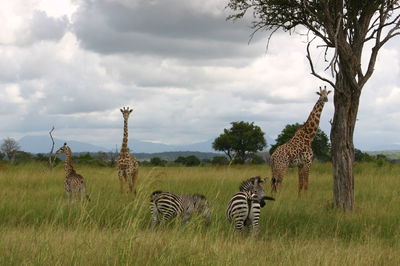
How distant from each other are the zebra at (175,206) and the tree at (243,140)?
46.9 metres

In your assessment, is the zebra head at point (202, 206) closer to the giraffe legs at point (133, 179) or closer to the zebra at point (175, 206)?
the zebra at point (175, 206)

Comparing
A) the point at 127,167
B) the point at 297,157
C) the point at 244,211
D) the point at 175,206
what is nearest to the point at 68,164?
the point at 127,167

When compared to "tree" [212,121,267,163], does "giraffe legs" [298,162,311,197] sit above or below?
below

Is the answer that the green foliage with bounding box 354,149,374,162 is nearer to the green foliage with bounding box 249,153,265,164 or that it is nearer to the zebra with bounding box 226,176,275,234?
the green foliage with bounding box 249,153,265,164

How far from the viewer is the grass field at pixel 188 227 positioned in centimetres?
622

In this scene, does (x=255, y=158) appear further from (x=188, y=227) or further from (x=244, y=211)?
(x=188, y=227)

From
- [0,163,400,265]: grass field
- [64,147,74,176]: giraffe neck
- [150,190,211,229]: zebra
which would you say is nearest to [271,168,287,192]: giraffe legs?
[0,163,400,265]: grass field

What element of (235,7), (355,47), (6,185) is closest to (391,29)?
(355,47)

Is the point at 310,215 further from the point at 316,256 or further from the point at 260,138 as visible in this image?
the point at 260,138

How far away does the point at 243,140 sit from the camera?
58.7m

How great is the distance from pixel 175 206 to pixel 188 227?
2.27m

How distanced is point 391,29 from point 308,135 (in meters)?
4.49

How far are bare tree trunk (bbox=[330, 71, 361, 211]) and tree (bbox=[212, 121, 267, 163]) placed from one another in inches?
1742

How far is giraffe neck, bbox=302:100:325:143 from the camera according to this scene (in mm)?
16656
